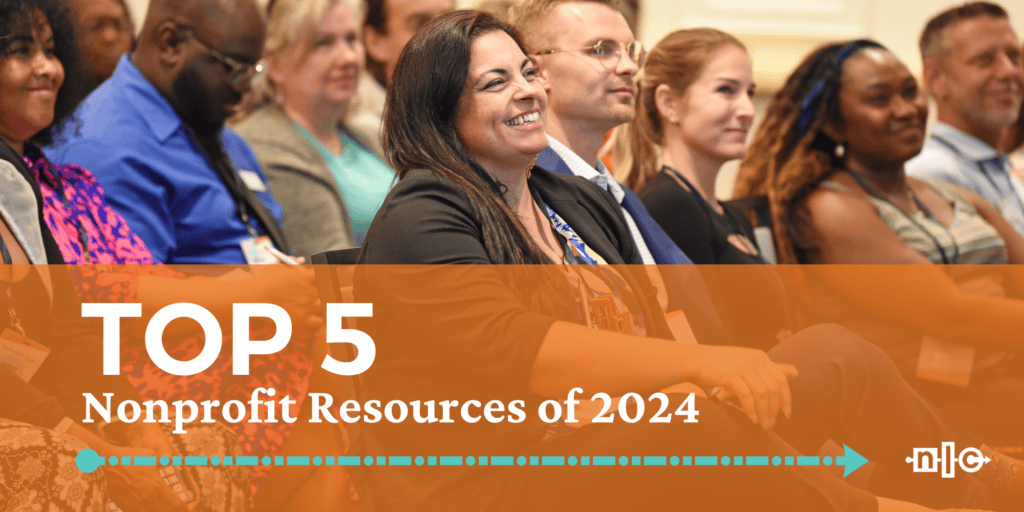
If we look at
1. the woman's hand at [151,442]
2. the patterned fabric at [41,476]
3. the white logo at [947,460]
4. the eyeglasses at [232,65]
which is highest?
the eyeglasses at [232,65]

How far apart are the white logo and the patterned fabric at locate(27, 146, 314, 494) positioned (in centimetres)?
122

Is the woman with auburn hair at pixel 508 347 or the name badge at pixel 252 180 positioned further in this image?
the name badge at pixel 252 180

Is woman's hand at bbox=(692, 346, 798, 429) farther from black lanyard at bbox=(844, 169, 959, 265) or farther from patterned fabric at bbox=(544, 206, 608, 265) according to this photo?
black lanyard at bbox=(844, 169, 959, 265)

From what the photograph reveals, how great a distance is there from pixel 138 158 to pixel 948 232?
7.97ft

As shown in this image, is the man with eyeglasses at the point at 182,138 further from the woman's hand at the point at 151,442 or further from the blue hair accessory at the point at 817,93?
the blue hair accessory at the point at 817,93

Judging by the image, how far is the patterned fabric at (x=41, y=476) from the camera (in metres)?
1.47

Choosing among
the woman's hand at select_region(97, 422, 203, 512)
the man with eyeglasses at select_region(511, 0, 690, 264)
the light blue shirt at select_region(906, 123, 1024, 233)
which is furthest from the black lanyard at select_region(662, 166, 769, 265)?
the woman's hand at select_region(97, 422, 203, 512)

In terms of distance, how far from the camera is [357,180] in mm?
3574

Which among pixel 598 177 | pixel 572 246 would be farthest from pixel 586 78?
pixel 572 246

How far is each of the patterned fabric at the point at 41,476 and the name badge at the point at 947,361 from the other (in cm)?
224

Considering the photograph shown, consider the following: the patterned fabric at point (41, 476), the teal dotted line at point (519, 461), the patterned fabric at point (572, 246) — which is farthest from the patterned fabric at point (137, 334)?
the patterned fabric at point (572, 246)

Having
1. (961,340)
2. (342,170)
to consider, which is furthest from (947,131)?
(342,170)

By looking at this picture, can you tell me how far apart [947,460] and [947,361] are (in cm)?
120

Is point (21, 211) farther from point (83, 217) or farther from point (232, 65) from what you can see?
point (232, 65)
